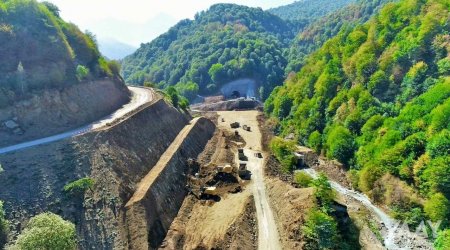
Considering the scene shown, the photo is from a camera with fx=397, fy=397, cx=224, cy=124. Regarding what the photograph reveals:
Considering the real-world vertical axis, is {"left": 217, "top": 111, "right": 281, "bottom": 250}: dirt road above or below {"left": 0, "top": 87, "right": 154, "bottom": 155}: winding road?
below

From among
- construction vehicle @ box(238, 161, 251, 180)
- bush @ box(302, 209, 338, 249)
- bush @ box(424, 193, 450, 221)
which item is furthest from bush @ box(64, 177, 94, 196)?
bush @ box(424, 193, 450, 221)

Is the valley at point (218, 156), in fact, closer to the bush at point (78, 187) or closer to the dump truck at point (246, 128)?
the bush at point (78, 187)

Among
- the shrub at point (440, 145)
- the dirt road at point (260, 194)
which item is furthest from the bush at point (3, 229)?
the shrub at point (440, 145)

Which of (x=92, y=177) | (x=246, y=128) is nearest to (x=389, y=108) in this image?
(x=246, y=128)

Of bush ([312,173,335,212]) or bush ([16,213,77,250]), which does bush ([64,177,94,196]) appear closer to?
bush ([16,213,77,250])

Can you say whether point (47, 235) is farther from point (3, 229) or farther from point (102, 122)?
point (102, 122)

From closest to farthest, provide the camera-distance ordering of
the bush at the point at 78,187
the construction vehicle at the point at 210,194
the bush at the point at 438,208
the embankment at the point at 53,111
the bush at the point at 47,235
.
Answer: the bush at the point at 47,235 → the bush at the point at 78,187 → the bush at the point at 438,208 → the embankment at the point at 53,111 → the construction vehicle at the point at 210,194
